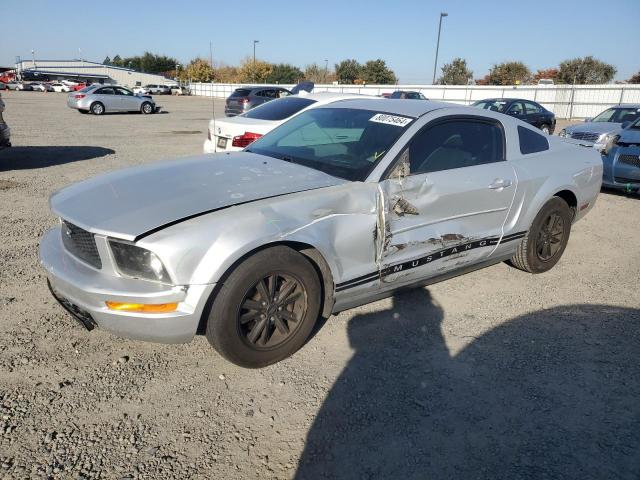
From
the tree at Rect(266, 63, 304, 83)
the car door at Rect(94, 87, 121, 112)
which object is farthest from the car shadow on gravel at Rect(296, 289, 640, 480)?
the tree at Rect(266, 63, 304, 83)

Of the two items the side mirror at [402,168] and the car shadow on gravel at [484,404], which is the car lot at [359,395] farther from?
the side mirror at [402,168]

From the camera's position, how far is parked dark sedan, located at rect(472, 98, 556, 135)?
55.9 ft

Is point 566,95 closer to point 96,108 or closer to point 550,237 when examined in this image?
point 96,108

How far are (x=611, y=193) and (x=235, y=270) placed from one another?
869 centimetres

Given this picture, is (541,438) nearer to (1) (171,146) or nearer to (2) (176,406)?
(2) (176,406)

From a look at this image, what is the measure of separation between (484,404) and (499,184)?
1.92 meters

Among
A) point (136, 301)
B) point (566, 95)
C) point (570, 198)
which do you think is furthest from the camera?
point (566, 95)

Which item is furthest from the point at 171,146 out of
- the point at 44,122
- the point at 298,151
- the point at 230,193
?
the point at 230,193

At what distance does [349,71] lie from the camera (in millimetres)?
75938

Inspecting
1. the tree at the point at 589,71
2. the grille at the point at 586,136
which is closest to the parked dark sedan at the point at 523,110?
the grille at the point at 586,136

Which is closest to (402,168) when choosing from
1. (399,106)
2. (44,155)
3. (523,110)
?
(399,106)

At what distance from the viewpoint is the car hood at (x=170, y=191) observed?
2.68 meters

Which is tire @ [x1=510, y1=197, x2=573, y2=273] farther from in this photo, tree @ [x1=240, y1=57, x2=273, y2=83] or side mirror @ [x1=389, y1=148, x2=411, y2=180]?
tree @ [x1=240, y1=57, x2=273, y2=83]

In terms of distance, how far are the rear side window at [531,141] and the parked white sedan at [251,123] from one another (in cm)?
292
